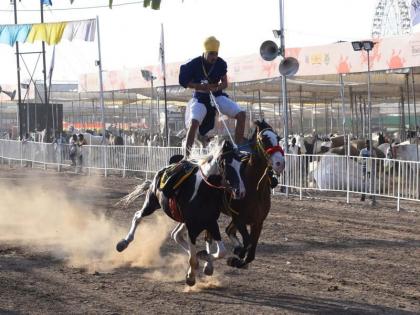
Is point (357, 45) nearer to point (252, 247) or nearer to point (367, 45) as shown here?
point (367, 45)

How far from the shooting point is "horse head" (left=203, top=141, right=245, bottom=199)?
754 centimetres

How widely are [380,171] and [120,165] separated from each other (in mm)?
13262

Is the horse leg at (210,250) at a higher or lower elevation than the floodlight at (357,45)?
lower

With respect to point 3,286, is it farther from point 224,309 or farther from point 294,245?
point 294,245

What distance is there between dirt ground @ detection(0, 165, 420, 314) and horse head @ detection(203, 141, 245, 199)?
1.18 meters

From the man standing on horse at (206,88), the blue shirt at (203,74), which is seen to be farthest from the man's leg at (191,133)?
the blue shirt at (203,74)

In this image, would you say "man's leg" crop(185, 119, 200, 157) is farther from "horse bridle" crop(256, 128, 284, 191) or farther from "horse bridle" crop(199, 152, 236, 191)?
"horse bridle" crop(256, 128, 284, 191)

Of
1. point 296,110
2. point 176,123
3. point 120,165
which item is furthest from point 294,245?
point 296,110

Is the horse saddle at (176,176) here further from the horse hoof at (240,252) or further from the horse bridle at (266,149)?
the horse hoof at (240,252)

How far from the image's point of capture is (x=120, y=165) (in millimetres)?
28922

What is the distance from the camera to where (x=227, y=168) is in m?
7.68

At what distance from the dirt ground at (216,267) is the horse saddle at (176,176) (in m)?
1.12

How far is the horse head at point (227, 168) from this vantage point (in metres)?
7.54

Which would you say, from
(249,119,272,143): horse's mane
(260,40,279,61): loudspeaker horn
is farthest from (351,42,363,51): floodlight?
(249,119,272,143): horse's mane
